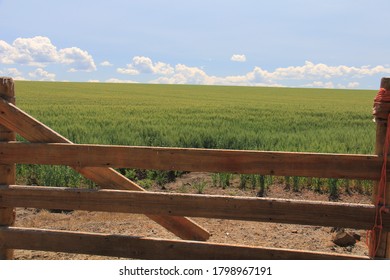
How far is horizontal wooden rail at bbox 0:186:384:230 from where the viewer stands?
333 centimetres

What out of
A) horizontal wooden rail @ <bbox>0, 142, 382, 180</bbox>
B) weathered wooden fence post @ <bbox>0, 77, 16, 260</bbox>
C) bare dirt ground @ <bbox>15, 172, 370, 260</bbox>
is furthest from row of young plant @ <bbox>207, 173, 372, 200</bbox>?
weathered wooden fence post @ <bbox>0, 77, 16, 260</bbox>

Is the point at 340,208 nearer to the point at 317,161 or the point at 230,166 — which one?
the point at 317,161

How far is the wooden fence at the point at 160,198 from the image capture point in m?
3.32

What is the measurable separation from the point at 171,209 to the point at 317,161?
1.18m

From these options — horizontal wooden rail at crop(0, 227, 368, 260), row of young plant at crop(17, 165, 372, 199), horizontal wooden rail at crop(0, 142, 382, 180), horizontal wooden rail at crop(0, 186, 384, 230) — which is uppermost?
horizontal wooden rail at crop(0, 142, 382, 180)

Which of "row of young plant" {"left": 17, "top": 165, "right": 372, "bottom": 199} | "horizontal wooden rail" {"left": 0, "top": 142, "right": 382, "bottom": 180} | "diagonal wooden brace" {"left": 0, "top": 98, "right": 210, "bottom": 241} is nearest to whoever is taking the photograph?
"horizontal wooden rail" {"left": 0, "top": 142, "right": 382, "bottom": 180}

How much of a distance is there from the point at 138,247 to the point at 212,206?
0.71 meters

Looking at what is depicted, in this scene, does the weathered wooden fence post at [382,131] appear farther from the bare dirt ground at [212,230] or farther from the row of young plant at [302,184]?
the row of young plant at [302,184]

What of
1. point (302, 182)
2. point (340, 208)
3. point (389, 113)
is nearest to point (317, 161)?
point (340, 208)

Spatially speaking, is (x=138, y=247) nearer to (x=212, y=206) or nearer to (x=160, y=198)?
(x=160, y=198)

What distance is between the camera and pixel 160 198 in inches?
138

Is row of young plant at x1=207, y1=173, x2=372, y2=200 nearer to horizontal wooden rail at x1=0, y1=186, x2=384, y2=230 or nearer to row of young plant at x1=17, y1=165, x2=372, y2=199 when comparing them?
row of young plant at x1=17, y1=165, x2=372, y2=199

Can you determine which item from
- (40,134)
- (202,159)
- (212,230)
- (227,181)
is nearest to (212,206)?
(202,159)

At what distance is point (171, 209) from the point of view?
3490 millimetres
